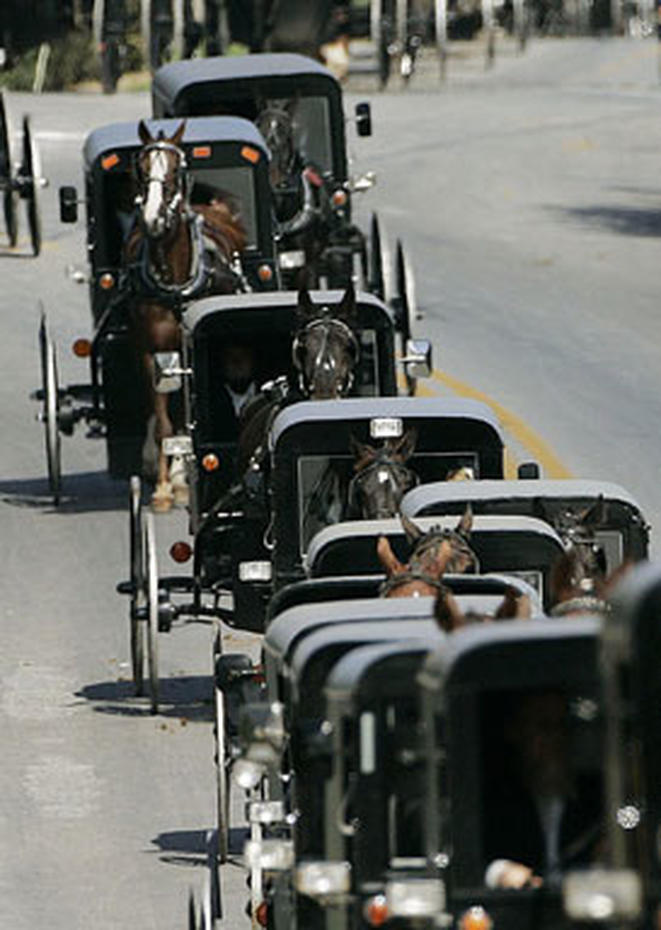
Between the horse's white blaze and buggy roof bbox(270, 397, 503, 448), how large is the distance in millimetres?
6434

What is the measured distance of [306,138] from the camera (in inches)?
1293

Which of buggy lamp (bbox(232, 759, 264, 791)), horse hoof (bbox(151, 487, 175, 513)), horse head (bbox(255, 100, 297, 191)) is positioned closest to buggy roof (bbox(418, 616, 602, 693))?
buggy lamp (bbox(232, 759, 264, 791))

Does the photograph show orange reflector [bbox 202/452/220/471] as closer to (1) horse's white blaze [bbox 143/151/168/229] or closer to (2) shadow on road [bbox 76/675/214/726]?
(2) shadow on road [bbox 76/675/214/726]

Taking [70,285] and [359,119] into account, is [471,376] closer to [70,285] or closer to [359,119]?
[359,119]

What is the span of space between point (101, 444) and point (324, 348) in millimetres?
10724

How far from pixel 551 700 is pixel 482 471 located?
884 cm

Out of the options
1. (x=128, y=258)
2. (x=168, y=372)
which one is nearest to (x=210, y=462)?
(x=168, y=372)

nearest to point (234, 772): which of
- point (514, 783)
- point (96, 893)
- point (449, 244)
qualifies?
point (514, 783)

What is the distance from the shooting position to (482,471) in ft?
61.4

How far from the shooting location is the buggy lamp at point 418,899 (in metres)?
10.1

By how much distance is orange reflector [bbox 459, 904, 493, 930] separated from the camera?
1012cm

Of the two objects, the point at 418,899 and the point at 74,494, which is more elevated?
the point at 418,899

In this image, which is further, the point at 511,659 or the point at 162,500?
the point at 162,500

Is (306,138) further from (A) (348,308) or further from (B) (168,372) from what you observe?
(A) (348,308)
